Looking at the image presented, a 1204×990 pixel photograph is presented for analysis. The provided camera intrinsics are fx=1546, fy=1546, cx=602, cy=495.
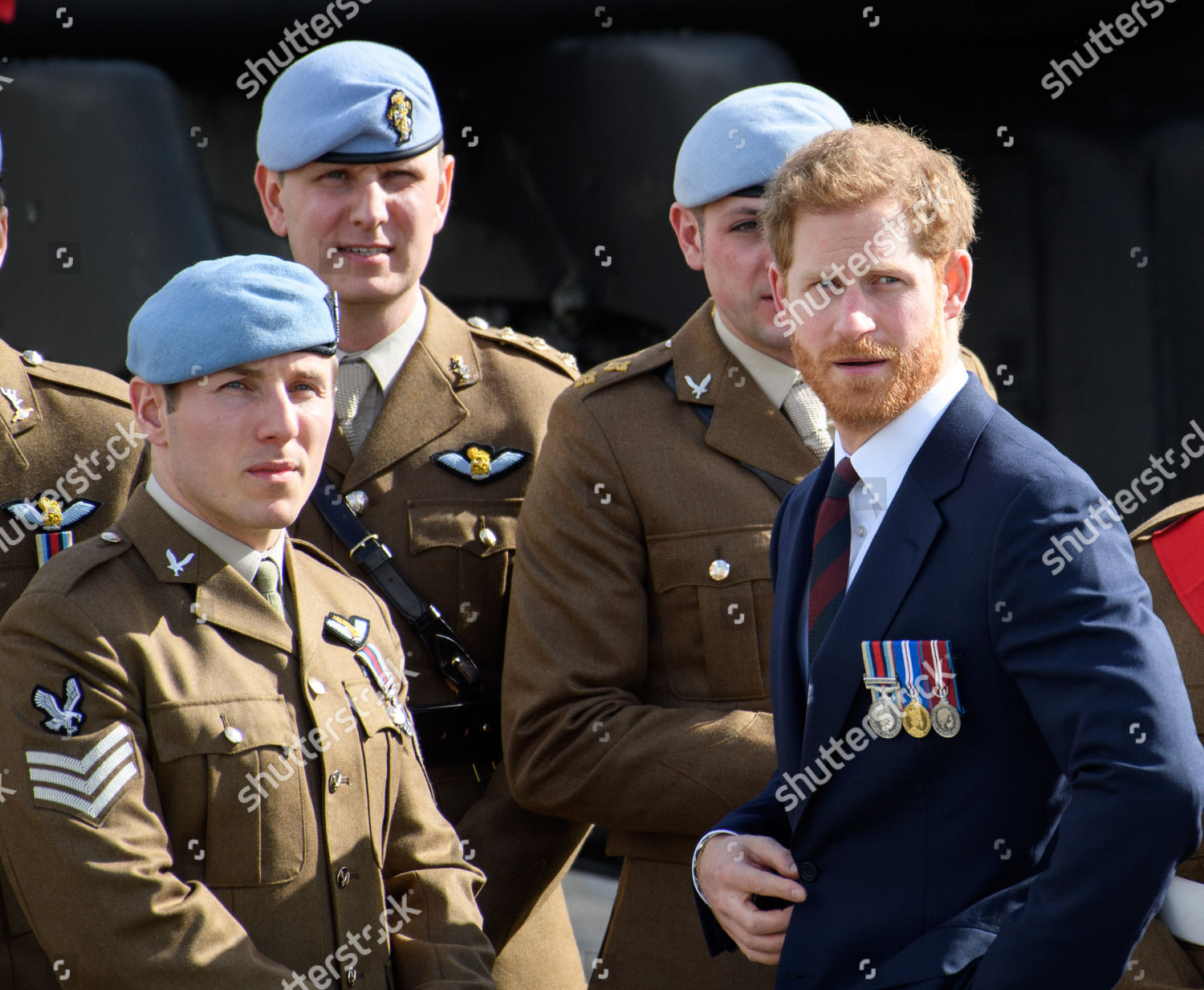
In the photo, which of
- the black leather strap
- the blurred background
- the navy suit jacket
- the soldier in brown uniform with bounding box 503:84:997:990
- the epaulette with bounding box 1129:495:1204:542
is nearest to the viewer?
the navy suit jacket

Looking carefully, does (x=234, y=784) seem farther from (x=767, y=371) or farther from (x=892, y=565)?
(x=767, y=371)

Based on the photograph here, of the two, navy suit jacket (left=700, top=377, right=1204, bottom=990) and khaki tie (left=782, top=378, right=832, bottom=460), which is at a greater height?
khaki tie (left=782, top=378, right=832, bottom=460)

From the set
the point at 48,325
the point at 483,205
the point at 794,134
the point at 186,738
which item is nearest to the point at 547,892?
the point at 186,738

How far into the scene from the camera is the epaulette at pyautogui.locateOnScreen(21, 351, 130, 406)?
8.30 feet

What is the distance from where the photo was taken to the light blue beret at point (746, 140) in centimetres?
247

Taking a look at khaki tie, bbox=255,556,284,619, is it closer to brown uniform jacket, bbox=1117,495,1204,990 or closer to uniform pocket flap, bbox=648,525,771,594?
uniform pocket flap, bbox=648,525,771,594

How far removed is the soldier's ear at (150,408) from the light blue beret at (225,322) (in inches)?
0.8

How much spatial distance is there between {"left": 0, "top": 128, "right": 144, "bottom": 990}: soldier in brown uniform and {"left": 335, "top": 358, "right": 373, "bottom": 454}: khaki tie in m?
0.37

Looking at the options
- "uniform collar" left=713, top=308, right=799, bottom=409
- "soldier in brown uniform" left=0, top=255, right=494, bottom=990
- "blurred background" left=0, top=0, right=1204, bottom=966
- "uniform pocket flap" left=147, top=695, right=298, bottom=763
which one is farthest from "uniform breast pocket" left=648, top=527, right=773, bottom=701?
"blurred background" left=0, top=0, right=1204, bottom=966

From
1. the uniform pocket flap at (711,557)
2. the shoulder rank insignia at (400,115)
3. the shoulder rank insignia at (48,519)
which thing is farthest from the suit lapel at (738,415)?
the shoulder rank insignia at (48,519)

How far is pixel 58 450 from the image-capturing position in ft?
8.05

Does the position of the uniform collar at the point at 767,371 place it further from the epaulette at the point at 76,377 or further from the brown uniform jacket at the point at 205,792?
the epaulette at the point at 76,377

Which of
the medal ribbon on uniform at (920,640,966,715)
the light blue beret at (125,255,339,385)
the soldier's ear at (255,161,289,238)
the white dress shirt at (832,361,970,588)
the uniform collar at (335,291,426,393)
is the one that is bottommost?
the medal ribbon on uniform at (920,640,966,715)

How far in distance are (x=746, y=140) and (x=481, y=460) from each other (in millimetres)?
723
